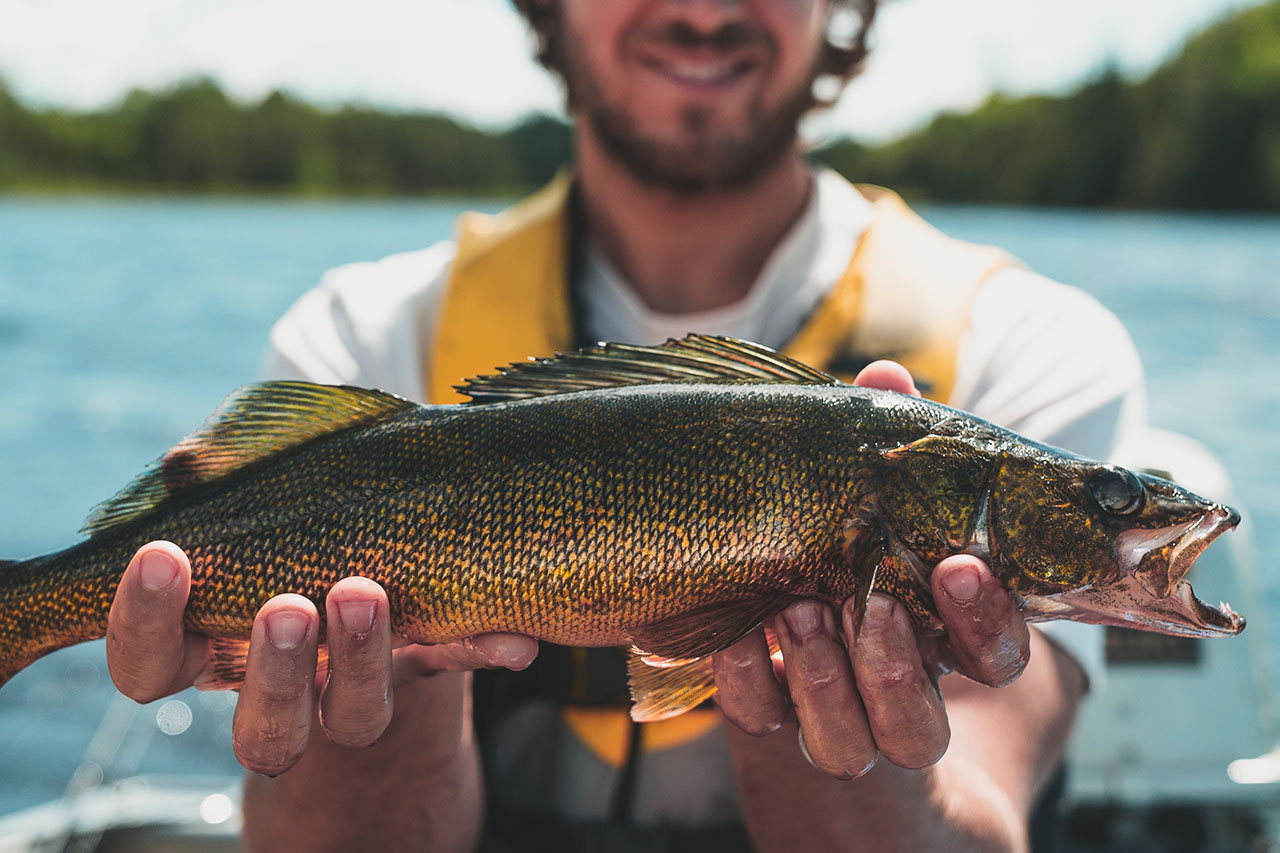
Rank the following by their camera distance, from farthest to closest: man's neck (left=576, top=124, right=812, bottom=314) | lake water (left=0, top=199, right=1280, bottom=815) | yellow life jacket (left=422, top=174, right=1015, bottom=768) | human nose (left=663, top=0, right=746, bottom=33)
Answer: lake water (left=0, top=199, right=1280, bottom=815) → man's neck (left=576, top=124, right=812, bottom=314) → human nose (left=663, top=0, right=746, bottom=33) → yellow life jacket (left=422, top=174, right=1015, bottom=768)

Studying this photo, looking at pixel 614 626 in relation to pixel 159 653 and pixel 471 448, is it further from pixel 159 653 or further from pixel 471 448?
pixel 159 653

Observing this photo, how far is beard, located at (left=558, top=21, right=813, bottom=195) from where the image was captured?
3.97 m

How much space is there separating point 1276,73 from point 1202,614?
2737 inches

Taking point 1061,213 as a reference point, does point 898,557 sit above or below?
above

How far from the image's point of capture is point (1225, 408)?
14.8 m

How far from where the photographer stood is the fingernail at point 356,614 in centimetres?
226

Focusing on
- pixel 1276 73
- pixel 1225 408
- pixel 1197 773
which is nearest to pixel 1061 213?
pixel 1276 73

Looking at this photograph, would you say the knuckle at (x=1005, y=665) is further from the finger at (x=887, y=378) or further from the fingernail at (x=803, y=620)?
the finger at (x=887, y=378)

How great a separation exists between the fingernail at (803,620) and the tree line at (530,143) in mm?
61752

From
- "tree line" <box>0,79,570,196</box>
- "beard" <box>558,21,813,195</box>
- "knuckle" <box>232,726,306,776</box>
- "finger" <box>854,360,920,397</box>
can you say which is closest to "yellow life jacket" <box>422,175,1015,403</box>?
"beard" <box>558,21,813,195</box>

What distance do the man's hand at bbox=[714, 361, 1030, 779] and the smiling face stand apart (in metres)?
2.11

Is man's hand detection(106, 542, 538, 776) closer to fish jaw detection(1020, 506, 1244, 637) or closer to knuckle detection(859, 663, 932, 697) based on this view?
knuckle detection(859, 663, 932, 697)

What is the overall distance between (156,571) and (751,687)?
1248 millimetres

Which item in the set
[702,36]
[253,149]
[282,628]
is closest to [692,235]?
[702,36]
